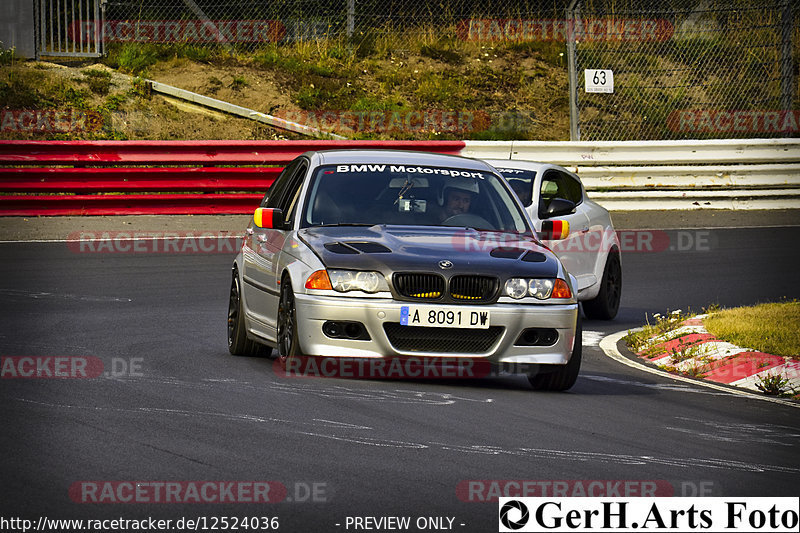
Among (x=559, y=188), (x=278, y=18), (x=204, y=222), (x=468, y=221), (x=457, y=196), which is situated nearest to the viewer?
(x=468, y=221)

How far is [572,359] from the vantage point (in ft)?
29.5

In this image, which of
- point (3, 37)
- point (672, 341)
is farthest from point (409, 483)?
point (3, 37)

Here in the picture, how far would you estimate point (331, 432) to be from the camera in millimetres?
7117

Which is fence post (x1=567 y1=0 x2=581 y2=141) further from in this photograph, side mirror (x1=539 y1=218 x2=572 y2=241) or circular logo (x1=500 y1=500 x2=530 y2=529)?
circular logo (x1=500 y1=500 x2=530 y2=529)

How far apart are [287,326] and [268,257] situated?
2.81 ft

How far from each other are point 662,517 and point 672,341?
617 cm

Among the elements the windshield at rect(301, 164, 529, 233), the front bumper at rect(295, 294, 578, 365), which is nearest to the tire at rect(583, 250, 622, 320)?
the windshield at rect(301, 164, 529, 233)

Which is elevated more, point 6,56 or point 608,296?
point 6,56

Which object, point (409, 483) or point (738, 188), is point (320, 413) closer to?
point (409, 483)

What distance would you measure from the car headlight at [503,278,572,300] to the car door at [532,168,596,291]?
3798 mm

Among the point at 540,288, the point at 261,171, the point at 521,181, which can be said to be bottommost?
the point at 261,171

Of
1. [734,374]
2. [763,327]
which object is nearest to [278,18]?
[763,327]

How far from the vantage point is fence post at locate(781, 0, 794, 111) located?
2381cm

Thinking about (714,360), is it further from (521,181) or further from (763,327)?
(521,181)
